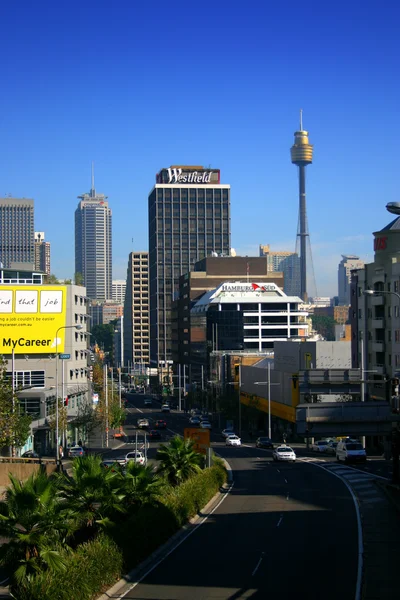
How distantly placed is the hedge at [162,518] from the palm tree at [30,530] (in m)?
3.53

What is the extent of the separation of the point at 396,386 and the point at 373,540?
32.7 ft

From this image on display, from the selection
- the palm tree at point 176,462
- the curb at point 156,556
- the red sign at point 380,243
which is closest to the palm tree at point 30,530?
the curb at point 156,556

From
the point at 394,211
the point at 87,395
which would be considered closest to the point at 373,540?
the point at 394,211

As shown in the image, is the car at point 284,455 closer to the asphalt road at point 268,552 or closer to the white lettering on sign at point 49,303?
the asphalt road at point 268,552

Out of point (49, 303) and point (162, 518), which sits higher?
point (49, 303)

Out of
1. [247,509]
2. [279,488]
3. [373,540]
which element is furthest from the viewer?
[279,488]

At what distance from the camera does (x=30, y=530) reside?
21.3 meters

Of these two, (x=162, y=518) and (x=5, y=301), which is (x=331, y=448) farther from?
(x=162, y=518)

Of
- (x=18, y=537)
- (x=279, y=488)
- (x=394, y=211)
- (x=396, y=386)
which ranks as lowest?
(x=279, y=488)

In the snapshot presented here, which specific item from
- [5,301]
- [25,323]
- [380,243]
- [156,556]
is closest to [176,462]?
[156,556]

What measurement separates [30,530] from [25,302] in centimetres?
6872

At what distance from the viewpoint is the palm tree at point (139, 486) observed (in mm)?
29078

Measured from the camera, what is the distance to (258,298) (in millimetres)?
174125

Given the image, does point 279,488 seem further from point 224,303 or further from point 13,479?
point 224,303
